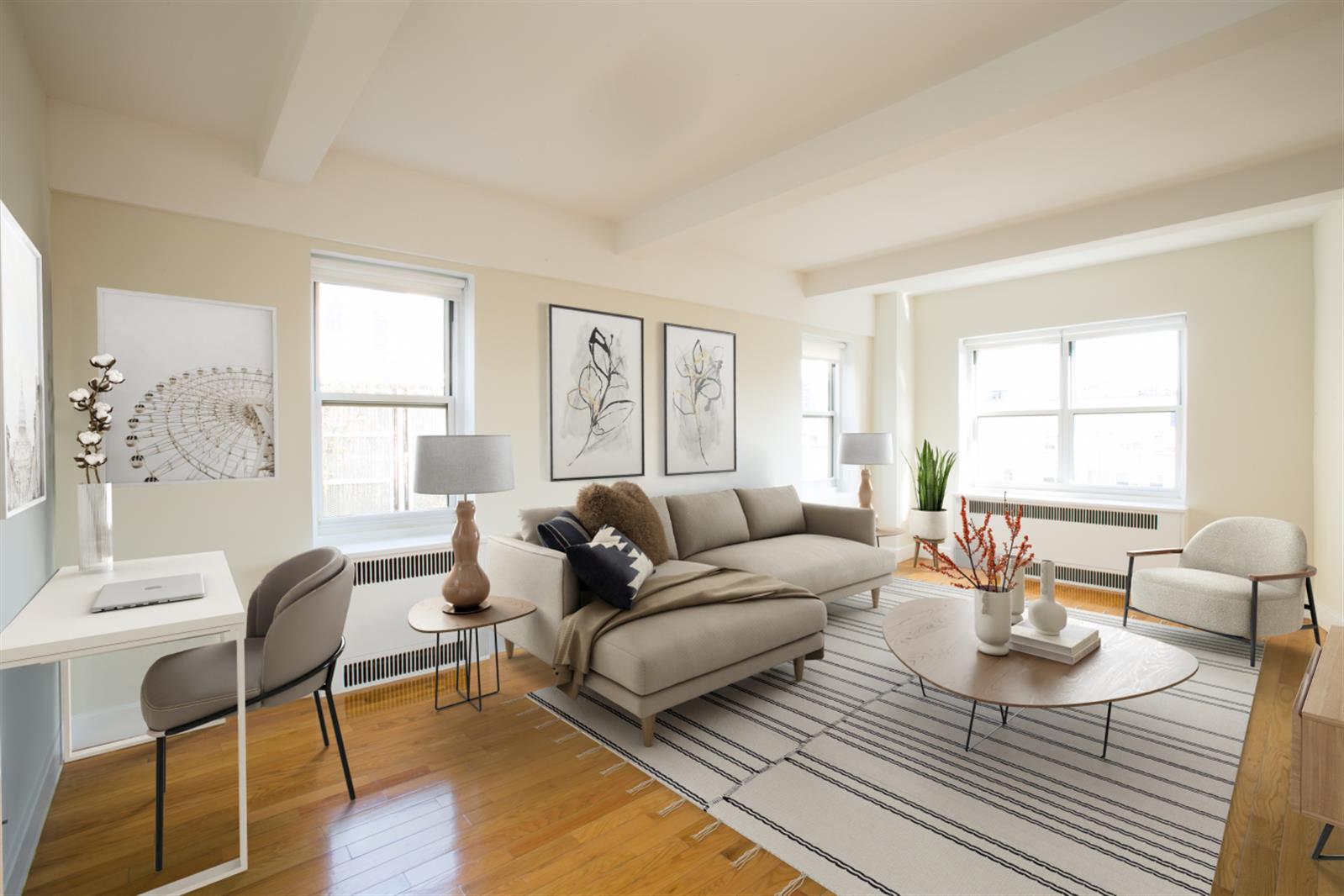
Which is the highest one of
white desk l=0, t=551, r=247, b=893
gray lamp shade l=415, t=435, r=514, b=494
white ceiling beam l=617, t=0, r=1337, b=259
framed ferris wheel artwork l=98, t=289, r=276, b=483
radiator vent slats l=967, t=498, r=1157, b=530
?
white ceiling beam l=617, t=0, r=1337, b=259

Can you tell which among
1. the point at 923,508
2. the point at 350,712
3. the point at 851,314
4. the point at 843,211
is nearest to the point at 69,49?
the point at 350,712

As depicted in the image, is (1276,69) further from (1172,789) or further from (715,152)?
(1172,789)

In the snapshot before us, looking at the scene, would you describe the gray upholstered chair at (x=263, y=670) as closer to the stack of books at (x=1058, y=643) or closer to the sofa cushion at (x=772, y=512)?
the stack of books at (x=1058, y=643)

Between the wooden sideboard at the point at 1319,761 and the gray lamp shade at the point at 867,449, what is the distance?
347 cm

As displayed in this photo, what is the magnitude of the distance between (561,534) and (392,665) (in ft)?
3.85

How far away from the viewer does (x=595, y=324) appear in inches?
161

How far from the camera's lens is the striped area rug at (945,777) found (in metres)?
1.88

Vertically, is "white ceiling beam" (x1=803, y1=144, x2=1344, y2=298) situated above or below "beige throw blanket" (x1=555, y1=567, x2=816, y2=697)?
above

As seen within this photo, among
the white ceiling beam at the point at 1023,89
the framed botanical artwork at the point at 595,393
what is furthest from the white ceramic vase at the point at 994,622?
the framed botanical artwork at the point at 595,393

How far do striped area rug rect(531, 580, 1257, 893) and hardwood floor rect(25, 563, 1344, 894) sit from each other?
0.11 m

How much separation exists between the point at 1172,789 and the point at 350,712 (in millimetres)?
3320

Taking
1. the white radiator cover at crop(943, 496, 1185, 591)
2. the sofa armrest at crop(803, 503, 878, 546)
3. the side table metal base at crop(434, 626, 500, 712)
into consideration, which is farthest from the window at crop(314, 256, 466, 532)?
the white radiator cover at crop(943, 496, 1185, 591)

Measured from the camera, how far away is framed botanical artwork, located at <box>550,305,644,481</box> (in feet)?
12.9

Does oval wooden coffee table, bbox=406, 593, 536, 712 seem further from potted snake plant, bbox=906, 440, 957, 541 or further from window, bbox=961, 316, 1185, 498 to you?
window, bbox=961, 316, 1185, 498
